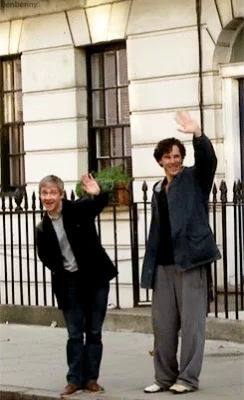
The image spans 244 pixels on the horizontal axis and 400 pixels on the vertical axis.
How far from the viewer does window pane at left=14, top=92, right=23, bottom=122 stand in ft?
64.8

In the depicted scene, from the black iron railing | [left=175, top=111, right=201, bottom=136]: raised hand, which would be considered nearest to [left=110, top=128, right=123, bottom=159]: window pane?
the black iron railing

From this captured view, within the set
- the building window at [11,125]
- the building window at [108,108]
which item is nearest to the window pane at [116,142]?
the building window at [108,108]

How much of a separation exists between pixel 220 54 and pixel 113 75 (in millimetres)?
2159

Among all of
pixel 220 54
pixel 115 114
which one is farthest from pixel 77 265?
pixel 115 114

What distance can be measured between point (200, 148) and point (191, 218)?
0.56m

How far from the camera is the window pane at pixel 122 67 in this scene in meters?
18.3

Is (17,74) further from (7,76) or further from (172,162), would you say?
(172,162)

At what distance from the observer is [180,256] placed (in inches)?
384

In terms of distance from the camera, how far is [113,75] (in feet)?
60.9

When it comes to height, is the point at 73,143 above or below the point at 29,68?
below

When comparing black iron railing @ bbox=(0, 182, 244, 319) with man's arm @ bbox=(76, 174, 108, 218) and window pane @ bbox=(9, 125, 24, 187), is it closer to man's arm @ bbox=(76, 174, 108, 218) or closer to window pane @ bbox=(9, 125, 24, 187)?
window pane @ bbox=(9, 125, 24, 187)

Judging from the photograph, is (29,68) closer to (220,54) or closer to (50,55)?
(50,55)

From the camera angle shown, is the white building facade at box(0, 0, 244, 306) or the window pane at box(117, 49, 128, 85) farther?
the window pane at box(117, 49, 128, 85)

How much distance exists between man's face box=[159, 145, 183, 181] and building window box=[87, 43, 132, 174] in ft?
27.4
